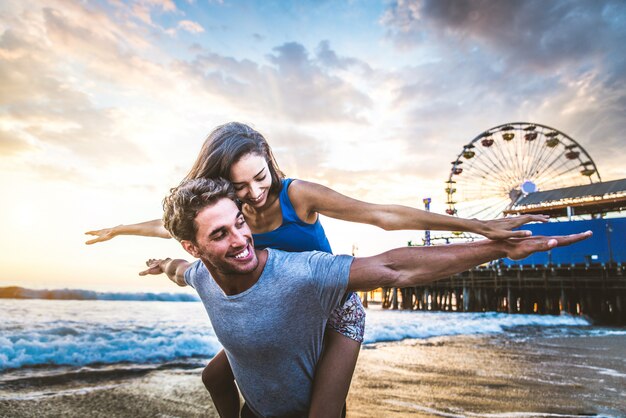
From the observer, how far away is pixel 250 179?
282 centimetres

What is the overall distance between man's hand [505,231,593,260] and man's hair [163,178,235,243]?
1.37 meters

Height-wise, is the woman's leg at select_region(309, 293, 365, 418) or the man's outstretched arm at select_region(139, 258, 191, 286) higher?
the man's outstretched arm at select_region(139, 258, 191, 286)

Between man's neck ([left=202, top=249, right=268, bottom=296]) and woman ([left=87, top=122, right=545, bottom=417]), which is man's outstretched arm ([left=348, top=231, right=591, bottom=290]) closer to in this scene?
woman ([left=87, top=122, right=545, bottom=417])

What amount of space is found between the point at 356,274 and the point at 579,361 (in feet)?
28.2

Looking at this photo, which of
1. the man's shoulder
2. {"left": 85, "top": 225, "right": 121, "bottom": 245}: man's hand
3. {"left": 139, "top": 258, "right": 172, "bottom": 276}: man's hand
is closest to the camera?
the man's shoulder

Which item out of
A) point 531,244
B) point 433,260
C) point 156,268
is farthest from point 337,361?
point 156,268

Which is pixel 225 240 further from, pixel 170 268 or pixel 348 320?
pixel 170 268

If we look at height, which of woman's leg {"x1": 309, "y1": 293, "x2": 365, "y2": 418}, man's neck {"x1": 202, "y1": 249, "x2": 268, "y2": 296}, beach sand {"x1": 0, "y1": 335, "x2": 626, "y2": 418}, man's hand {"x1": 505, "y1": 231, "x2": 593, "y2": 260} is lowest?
beach sand {"x1": 0, "y1": 335, "x2": 626, "y2": 418}

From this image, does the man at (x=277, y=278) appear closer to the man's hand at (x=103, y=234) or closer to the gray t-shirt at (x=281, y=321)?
the gray t-shirt at (x=281, y=321)

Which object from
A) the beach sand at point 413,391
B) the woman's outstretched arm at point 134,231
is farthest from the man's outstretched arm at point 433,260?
the beach sand at point 413,391

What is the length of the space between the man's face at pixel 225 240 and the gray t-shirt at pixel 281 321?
0.12 m

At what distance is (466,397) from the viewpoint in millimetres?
Answer: 5301

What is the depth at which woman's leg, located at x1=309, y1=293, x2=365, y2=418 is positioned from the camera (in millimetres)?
2221


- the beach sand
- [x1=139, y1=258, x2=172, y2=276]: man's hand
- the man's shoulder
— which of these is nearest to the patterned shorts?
the man's shoulder
